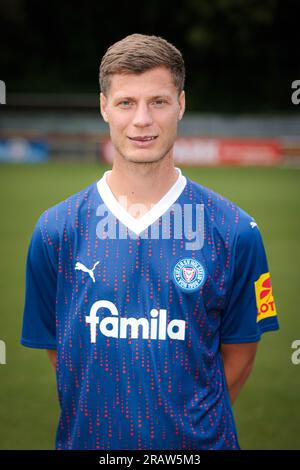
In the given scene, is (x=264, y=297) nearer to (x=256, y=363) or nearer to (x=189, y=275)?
(x=189, y=275)

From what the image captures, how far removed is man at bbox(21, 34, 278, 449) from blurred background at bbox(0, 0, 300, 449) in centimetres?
151

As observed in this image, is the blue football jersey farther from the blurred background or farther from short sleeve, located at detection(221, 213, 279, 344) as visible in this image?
the blurred background

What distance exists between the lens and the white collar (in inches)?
73.1

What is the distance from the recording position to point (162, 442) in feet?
5.90

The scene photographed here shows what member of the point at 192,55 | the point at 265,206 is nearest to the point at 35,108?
the point at 192,55

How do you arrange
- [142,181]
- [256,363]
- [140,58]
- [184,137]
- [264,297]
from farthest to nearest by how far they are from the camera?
[184,137] < [256,363] < [264,297] < [142,181] < [140,58]

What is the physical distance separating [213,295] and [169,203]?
315mm

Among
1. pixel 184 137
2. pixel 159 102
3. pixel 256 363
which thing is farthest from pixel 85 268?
pixel 184 137

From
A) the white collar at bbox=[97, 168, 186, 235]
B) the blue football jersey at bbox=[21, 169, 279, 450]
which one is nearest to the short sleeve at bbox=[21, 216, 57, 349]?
the blue football jersey at bbox=[21, 169, 279, 450]

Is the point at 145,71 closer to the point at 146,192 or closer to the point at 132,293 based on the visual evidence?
the point at 146,192

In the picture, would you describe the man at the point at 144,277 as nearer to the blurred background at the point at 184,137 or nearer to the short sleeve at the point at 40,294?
the short sleeve at the point at 40,294

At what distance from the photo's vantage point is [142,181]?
183cm

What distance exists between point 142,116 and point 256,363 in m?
3.35

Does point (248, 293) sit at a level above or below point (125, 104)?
below
